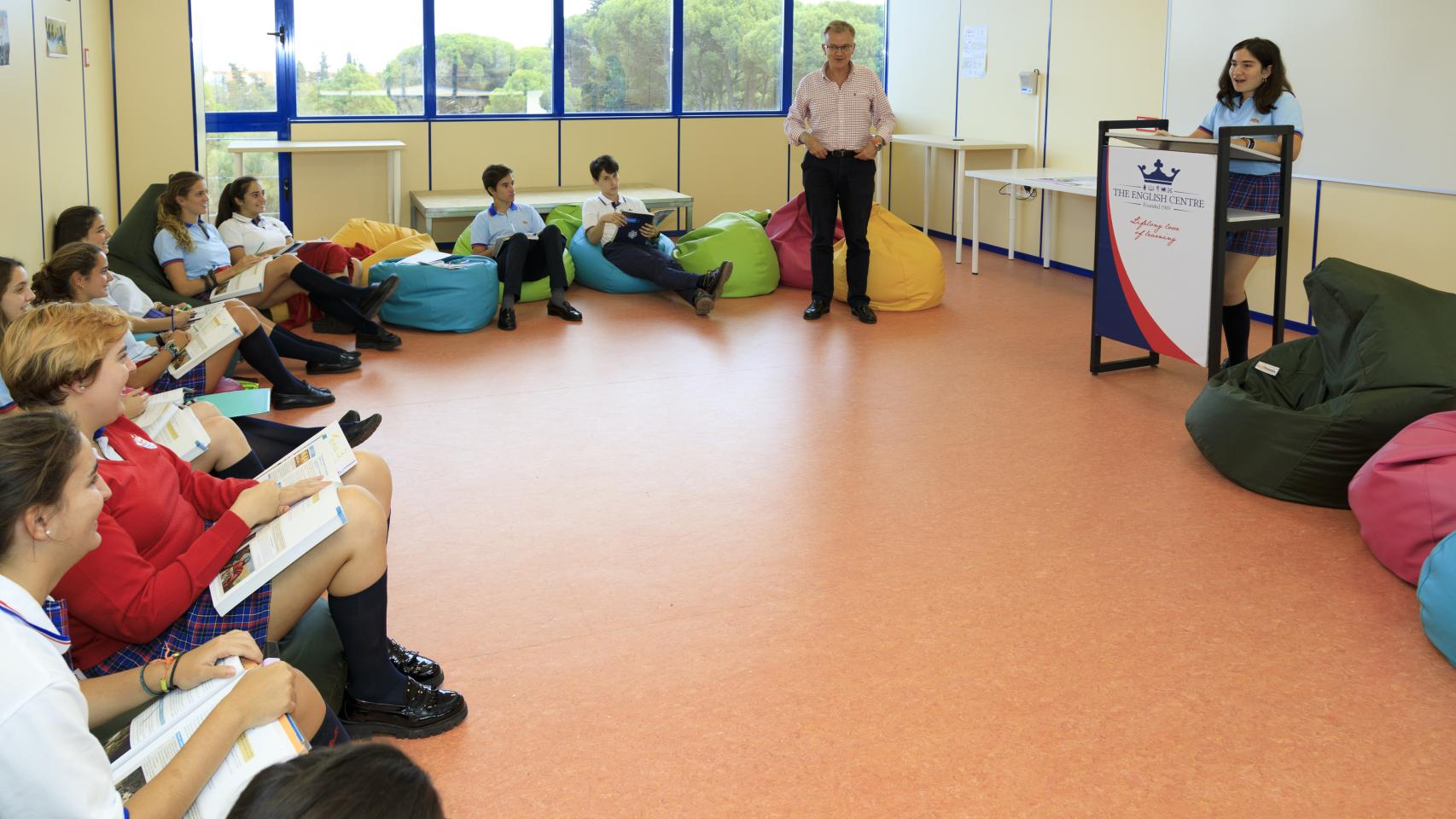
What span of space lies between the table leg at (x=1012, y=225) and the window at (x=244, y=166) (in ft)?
16.6

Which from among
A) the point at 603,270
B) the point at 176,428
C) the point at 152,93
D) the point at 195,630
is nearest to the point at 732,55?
the point at 603,270

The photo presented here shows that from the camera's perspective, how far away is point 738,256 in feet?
23.9

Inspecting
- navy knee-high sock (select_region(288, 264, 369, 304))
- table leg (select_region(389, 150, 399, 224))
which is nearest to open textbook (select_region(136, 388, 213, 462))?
navy knee-high sock (select_region(288, 264, 369, 304))

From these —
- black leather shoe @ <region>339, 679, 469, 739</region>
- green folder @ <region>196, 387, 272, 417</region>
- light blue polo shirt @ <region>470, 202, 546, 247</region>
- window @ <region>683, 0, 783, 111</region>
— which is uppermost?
window @ <region>683, 0, 783, 111</region>

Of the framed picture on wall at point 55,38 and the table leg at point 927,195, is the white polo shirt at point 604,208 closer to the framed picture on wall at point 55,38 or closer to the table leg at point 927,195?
the table leg at point 927,195

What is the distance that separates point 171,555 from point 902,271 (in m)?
5.14

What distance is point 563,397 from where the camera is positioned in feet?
16.6

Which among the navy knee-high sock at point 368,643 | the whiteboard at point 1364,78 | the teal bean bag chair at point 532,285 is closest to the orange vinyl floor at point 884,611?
the navy knee-high sock at point 368,643

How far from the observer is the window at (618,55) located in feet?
30.4

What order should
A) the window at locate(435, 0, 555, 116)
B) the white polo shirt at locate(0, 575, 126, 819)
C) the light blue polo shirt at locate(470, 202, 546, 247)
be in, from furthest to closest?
the window at locate(435, 0, 555, 116) → the light blue polo shirt at locate(470, 202, 546, 247) → the white polo shirt at locate(0, 575, 126, 819)

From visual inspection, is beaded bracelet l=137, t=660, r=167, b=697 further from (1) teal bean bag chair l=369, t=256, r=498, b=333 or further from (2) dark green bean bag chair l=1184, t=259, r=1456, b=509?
(1) teal bean bag chair l=369, t=256, r=498, b=333

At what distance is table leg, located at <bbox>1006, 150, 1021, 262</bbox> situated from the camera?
324 inches

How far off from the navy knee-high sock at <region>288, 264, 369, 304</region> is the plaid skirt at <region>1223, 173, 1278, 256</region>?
13.0ft

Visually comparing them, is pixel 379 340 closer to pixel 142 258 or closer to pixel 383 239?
pixel 142 258
